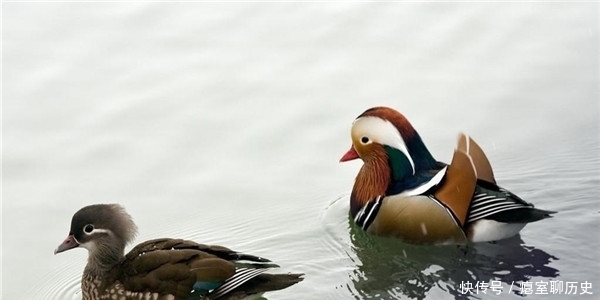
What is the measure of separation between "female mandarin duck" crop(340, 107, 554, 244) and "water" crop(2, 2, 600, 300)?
97mm

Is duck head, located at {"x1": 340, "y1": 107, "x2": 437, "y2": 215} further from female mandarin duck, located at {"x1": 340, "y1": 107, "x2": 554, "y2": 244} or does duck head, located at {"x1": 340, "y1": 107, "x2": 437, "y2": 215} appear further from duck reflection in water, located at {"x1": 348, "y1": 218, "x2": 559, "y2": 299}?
duck reflection in water, located at {"x1": 348, "y1": 218, "x2": 559, "y2": 299}

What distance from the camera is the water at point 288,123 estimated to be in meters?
4.58

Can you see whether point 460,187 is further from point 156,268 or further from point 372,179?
point 156,268

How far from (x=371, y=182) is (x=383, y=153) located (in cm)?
15

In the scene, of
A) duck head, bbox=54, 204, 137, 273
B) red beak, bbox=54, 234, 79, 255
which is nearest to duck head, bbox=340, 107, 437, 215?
duck head, bbox=54, 204, 137, 273

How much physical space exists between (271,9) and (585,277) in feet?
10.6

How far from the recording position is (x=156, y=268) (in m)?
4.04

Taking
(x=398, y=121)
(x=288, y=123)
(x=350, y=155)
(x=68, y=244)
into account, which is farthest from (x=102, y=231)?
(x=288, y=123)

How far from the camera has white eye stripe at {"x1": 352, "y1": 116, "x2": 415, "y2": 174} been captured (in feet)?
15.9

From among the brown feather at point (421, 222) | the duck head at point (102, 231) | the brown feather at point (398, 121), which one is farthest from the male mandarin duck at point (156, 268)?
the brown feather at point (398, 121)

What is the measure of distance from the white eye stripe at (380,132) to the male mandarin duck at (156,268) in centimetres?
97

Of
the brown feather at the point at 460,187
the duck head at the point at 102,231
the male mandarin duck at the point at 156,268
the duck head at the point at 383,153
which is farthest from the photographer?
the duck head at the point at 383,153

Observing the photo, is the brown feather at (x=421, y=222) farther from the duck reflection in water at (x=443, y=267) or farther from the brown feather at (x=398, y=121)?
the brown feather at (x=398, y=121)

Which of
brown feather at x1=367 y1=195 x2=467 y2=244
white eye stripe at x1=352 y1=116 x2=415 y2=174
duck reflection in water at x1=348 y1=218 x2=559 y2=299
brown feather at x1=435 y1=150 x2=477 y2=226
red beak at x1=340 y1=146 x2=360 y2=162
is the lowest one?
duck reflection in water at x1=348 y1=218 x2=559 y2=299
